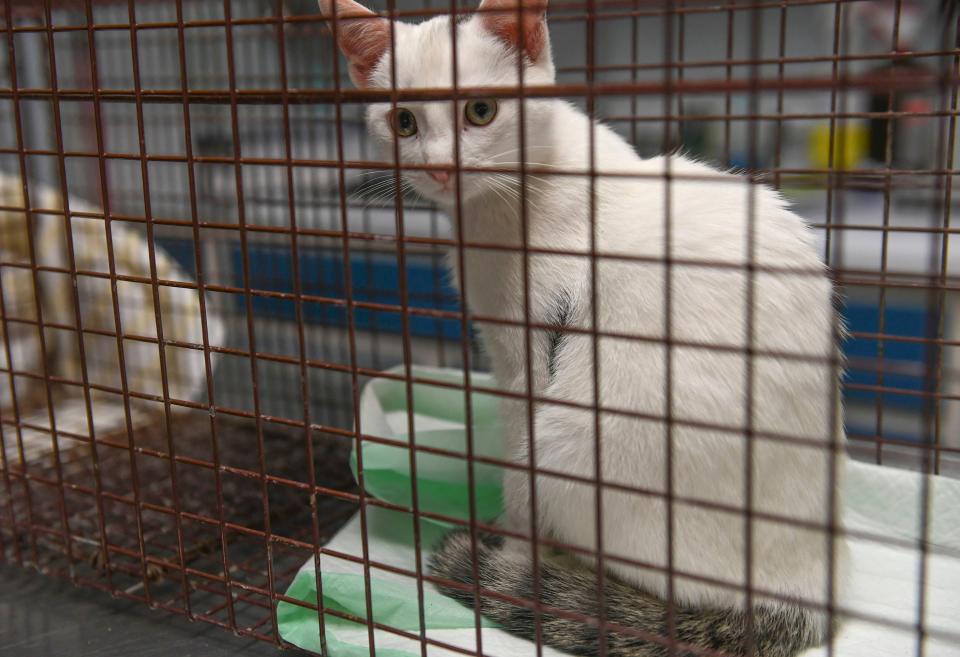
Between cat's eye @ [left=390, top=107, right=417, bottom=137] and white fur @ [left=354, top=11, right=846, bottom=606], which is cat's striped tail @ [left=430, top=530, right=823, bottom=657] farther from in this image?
cat's eye @ [left=390, top=107, right=417, bottom=137]

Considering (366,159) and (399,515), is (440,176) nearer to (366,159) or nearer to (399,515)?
(399,515)

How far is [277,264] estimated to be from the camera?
2162 millimetres

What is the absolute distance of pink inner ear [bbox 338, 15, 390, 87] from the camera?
101 centimetres

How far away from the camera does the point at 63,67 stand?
94.5 inches

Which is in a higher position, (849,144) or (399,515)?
(849,144)

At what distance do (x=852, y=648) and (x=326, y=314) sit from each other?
3.96ft

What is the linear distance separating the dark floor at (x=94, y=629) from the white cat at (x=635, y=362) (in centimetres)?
30

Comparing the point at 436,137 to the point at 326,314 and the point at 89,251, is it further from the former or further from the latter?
the point at 89,251

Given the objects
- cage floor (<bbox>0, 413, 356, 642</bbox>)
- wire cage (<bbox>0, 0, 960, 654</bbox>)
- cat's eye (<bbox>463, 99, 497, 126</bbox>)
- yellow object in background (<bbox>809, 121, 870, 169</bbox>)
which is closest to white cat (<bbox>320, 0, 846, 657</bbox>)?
cat's eye (<bbox>463, 99, 497, 126</bbox>)

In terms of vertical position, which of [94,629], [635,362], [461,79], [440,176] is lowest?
[94,629]

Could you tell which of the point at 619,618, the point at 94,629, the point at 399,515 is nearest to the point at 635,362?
the point at 619,618

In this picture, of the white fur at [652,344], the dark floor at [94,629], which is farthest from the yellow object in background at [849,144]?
the dark floor at [94,629]

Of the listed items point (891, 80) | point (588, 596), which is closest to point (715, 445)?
point (588, 596)

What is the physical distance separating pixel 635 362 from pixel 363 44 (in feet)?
1.67
